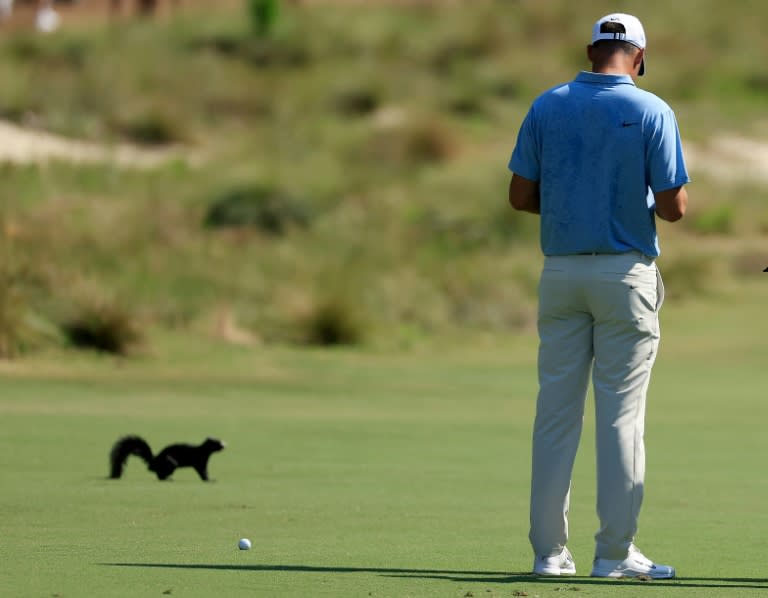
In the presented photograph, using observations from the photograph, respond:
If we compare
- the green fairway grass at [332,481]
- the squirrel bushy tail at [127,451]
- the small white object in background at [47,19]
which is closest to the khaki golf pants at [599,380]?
the green fairway grass at [332,481]

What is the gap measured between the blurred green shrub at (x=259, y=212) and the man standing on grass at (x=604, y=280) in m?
24.8

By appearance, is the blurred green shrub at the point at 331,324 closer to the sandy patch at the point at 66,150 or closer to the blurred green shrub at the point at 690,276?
the blurred green shrub at the point at 690,276

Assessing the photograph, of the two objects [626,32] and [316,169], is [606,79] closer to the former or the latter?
[626,32]

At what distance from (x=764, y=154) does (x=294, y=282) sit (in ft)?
67.4

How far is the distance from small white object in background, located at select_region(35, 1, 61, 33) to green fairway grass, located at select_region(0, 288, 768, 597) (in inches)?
1328

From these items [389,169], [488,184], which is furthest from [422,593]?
[389,169]

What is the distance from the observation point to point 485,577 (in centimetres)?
744

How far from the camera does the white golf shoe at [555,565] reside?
7473 millimetres

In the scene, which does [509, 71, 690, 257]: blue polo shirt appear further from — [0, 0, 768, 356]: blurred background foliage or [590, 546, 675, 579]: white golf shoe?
[0, 0, 768, 356]: blurred background foliage

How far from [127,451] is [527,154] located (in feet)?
14.1

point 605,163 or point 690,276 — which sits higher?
point 690,276

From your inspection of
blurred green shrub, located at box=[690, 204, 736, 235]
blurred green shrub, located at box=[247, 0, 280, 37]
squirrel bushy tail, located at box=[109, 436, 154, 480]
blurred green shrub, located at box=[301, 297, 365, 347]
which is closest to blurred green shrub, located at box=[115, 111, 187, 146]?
blurred green shrub, located at box=[247, 0, 280, 37]

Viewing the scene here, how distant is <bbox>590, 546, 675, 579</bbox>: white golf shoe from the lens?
7402 mm

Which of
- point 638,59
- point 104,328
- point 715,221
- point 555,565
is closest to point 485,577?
point 555,565
